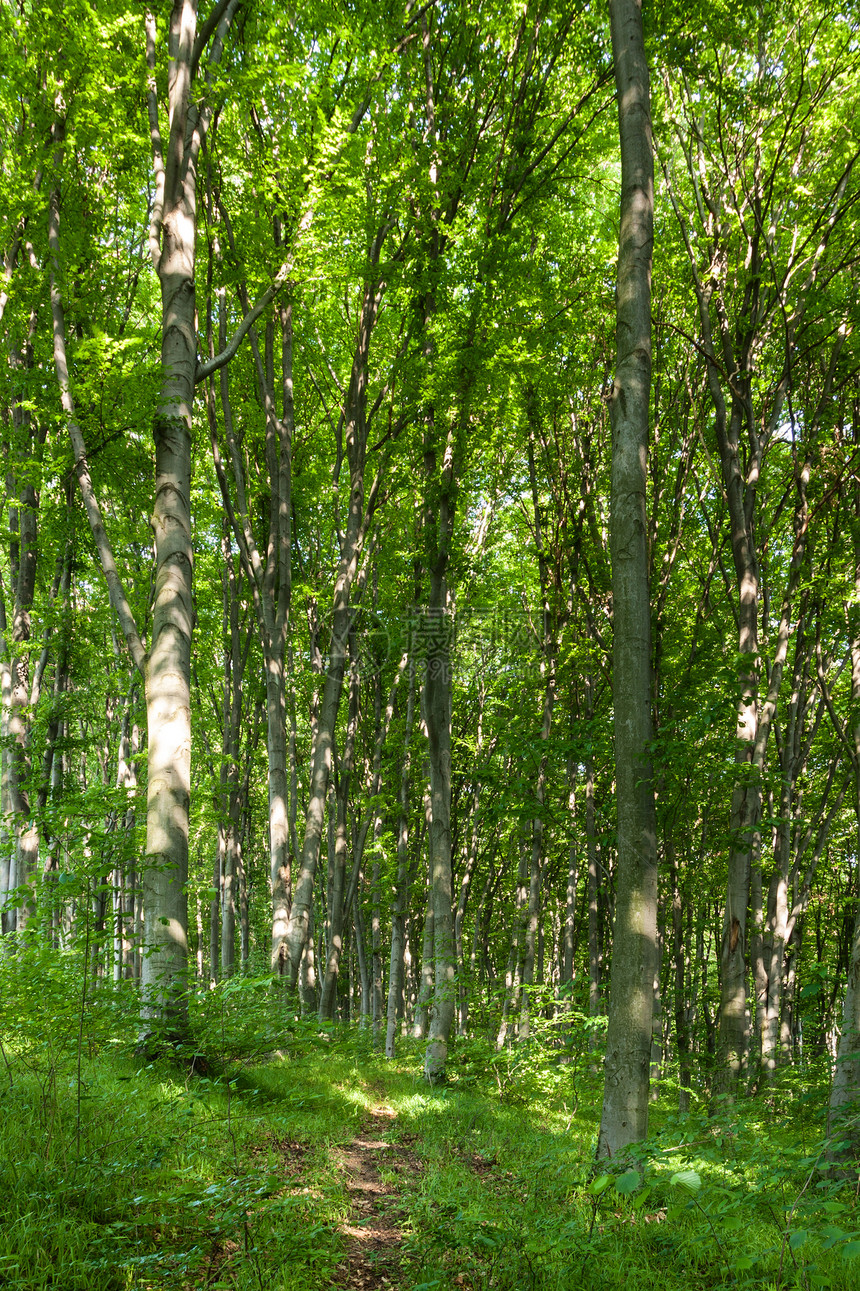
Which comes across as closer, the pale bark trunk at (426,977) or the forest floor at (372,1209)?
the forest floor at (372,1209)

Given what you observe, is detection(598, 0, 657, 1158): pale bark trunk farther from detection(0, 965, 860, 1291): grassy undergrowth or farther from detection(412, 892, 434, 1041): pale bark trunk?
detection(412, 892, 434, 1041): pale bark trunk

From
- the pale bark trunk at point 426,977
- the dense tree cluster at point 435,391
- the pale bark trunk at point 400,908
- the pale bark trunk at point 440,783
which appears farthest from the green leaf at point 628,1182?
the pale bark trunk at point 400,908

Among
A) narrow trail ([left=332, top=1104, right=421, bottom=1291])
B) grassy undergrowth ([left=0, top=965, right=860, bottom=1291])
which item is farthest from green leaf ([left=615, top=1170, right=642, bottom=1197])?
narrow trail ([left=332, top=1104, right=421, bottom=1291])

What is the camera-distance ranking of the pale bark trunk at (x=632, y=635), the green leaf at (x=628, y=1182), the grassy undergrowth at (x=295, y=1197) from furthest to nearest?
the pale bark trunk at (x=632, y=635) < the grassy undergrowth at (x=295, y=1197) < the green leaf at (x=628, y=1182)

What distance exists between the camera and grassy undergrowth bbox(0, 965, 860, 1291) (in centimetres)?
274

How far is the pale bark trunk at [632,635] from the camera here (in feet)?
14.1

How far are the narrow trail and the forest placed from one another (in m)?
0.04

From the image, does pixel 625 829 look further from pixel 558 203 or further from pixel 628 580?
pixel 558 203

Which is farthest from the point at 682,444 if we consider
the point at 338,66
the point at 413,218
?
the point at 338,66

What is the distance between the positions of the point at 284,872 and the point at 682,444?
28.7 feet

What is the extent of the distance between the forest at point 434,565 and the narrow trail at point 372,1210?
0.12 ft

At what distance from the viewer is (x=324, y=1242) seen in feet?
11.2

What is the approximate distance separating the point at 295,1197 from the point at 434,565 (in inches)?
299

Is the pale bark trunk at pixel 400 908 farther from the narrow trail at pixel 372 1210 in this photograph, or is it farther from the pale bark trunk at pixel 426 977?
the narrow trail at pixel 372 1210
